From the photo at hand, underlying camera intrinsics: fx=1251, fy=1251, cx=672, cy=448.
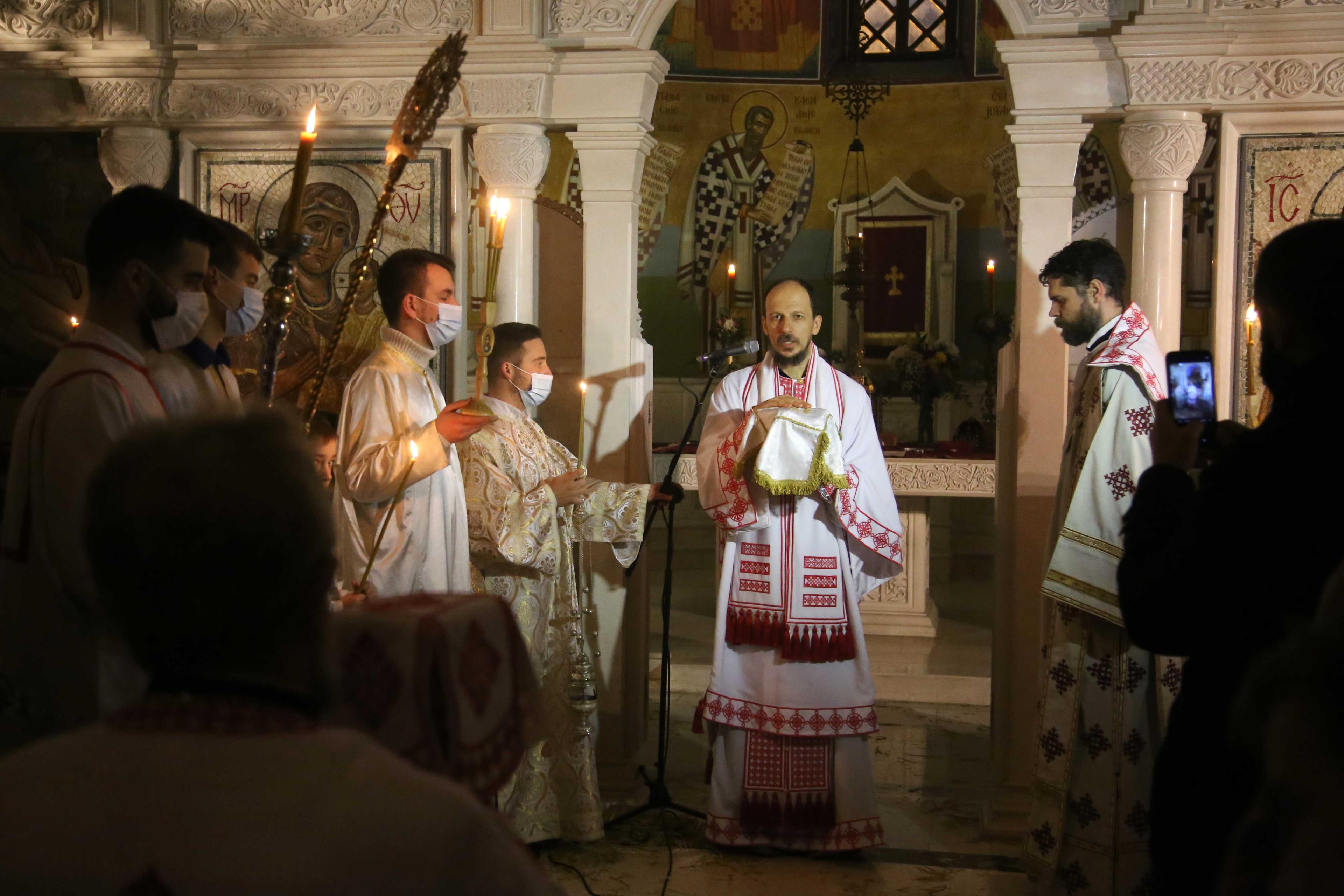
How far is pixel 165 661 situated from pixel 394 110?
15.0 ft

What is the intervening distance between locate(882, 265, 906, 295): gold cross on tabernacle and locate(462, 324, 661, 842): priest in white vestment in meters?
8.32

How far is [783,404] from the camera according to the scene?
472cm

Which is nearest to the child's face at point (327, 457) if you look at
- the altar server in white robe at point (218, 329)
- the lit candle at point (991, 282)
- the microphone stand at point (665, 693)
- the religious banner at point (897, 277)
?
the microphone stand at point (665, 693)

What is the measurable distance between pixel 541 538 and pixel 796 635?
1.07 meters

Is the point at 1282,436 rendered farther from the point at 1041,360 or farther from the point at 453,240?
the point at 453,240

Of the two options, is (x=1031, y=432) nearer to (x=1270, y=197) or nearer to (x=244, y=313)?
(x=1270, y=197)

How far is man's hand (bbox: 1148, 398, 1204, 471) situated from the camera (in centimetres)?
236

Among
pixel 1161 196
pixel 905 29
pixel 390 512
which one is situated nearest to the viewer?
pixel 390 512

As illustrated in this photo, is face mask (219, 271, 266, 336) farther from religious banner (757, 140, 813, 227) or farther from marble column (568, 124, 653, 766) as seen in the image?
religious banner (757, 140, 813, 227)

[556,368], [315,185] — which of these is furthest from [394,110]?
[556,368]

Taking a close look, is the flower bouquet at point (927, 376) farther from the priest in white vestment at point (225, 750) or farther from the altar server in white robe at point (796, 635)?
the priest in white vestment at point (225, 750)

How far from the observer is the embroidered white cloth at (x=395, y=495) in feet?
12.7

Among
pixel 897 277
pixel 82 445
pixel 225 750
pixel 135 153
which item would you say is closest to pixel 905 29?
pixel 897 277

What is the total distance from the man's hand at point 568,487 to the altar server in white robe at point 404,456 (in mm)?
494
